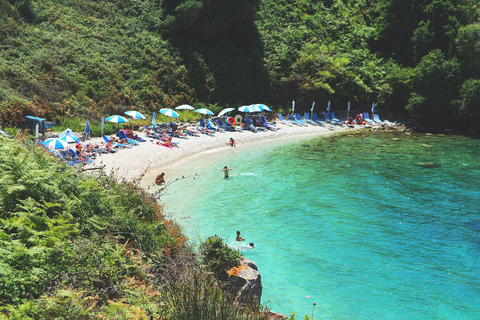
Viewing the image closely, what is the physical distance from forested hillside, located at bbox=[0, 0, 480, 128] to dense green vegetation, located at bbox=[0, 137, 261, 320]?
20096mm

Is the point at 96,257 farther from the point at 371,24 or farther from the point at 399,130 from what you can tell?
the point at 371,24

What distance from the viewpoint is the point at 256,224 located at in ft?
55.4

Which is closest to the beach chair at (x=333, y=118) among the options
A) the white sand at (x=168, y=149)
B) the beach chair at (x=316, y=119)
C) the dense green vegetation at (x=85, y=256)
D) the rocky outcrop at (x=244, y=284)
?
the beach chair at (x=316, y=119)

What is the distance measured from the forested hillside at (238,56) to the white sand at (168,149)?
5.57 metres

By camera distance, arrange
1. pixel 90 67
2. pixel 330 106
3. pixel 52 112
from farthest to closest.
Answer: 1. pixel 330 106
2. pixel 90 67
3. pixel 52 112

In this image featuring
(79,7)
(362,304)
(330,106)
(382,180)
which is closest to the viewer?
(362,304)

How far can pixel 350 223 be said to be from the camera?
17.3 metres

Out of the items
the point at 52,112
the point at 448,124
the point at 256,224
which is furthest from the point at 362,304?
the point at 448,124

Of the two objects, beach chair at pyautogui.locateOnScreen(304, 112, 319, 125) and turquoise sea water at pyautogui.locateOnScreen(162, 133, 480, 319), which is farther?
beach chair at pyautogui.locateOnScreen(304, 112, 319, 125)

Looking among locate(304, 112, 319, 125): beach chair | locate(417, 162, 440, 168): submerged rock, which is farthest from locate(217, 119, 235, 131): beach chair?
locate(417, 162, 440, 168): submerged rock

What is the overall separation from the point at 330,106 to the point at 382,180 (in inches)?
891

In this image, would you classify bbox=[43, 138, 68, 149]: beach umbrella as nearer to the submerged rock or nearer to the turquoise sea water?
the turquoise sea water

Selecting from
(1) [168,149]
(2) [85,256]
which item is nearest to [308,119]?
(1) [168,149]

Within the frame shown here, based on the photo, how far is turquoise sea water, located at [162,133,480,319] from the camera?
11789mm
